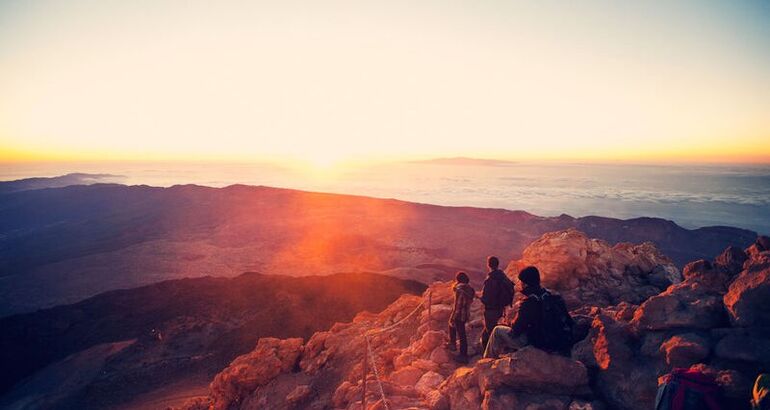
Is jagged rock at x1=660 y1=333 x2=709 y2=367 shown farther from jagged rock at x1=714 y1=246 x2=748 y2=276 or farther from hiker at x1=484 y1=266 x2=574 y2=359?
jagged rock at x1=714 y1=246 x2=748 y2=276

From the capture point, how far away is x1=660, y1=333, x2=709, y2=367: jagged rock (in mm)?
5004

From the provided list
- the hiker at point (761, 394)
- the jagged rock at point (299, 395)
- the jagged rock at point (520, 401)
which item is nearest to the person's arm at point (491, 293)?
the jagged rock at point (520, 401)

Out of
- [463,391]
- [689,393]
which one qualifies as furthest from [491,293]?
[689,393]

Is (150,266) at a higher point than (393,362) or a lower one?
lower

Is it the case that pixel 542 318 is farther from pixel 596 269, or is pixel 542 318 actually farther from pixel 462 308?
pixel 596 269

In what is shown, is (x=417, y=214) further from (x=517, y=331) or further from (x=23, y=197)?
(x=23, y=197)

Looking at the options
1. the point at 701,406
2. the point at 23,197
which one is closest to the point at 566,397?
the point at 701,406

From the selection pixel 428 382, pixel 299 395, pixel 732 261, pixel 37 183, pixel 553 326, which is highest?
pixel 732 261

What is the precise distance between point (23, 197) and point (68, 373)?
11123cm

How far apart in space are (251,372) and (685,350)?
11.2 m

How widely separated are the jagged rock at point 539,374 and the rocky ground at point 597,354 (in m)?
0.01

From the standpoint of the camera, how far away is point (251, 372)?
11.9 meters

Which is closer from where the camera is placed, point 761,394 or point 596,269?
point 761,394

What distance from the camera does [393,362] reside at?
10.1 meters
